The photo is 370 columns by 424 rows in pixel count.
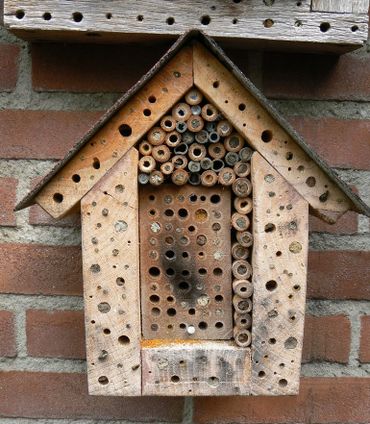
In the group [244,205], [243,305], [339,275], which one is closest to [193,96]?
[244,205]

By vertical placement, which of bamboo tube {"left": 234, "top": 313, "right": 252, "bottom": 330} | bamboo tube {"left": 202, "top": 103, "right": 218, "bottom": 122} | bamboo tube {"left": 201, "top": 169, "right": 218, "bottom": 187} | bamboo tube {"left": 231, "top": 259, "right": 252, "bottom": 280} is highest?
bamboo tube {"left": 202, "top": 103, "right": 218, "bottom": 122}

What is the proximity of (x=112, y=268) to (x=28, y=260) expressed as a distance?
0.20m

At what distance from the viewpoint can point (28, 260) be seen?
0.76 m

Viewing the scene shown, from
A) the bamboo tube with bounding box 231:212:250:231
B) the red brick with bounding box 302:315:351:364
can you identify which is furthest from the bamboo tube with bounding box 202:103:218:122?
the red brick with bounding box 302:315:351:364

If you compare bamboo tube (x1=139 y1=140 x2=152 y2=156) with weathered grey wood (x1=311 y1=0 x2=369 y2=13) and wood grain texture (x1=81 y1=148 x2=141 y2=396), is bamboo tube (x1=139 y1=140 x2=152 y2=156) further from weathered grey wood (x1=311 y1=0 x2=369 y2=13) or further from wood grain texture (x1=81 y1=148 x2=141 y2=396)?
weathered grey wood (x1=311 y1=0 x2=369 y2=13)

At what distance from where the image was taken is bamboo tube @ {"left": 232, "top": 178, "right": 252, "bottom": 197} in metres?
0.61

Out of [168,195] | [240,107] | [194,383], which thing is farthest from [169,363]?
[240,107]

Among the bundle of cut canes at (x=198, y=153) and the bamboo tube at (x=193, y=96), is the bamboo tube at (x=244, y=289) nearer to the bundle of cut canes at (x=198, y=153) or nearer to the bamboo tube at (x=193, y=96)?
the bundle of cut canes at (x=198, y=153)

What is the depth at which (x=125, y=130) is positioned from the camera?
601mm

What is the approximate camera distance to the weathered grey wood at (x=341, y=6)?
68 cm

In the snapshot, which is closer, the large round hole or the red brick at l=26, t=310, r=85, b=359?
the large round hole

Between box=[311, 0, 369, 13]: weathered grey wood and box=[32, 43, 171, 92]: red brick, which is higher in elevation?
box=[311, 0, 369, 13]: weathered grey wood

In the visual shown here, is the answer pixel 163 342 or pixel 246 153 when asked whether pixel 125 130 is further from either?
pixel 163 342

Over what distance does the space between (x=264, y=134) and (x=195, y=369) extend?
26cm
